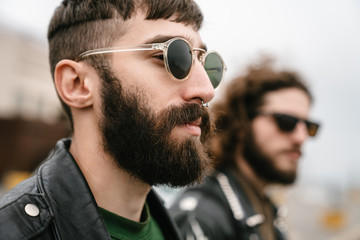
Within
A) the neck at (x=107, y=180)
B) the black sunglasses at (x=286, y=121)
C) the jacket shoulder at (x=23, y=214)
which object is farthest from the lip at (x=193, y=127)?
the black sunglasses at (x=286, y=121)

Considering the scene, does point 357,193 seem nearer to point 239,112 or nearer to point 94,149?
point 239,112

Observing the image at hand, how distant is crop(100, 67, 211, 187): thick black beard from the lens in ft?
5.65

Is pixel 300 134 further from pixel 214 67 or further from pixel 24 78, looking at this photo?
pixel 24 78

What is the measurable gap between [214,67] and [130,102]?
2.07ft

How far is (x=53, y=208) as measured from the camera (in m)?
1.44

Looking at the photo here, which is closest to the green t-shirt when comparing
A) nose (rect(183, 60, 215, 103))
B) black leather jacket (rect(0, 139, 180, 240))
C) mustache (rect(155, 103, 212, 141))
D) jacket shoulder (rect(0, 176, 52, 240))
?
→ black leather jacket (rect(0, 139, 180, 240))

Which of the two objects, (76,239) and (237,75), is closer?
(76,239)

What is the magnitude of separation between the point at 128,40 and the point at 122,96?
0.95 feet

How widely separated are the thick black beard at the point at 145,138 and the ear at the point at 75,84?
94 mm

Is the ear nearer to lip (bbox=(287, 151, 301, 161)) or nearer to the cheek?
the cheek

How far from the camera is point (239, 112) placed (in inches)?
159

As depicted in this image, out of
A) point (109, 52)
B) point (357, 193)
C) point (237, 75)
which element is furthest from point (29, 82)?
point (357, 193)

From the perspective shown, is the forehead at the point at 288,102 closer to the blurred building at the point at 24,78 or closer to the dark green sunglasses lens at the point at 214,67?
the dark green sunglasses lens at the point at 214,67

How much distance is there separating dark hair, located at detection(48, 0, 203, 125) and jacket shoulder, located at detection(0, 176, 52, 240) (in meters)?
0.70
